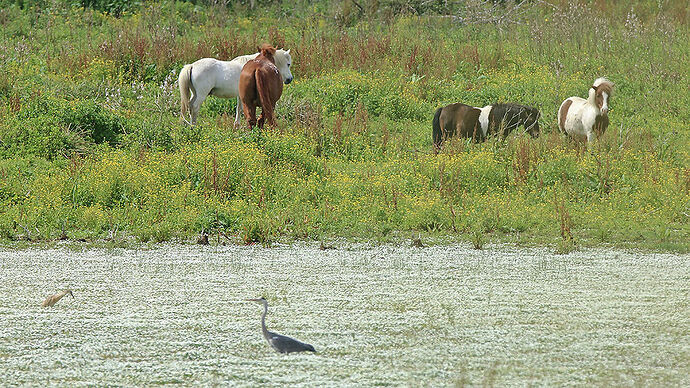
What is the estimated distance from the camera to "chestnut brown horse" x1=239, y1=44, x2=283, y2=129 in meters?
11.6

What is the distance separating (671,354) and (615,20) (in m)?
14.5

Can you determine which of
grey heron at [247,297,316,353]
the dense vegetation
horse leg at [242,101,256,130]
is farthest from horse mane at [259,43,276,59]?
grey heron at [247,297,316,353]

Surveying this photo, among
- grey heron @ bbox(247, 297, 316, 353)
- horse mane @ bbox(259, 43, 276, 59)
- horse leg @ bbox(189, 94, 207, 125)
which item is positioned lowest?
horse leg @ bbox(189, 94, 207, 125)

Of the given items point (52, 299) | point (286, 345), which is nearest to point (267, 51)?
point (52, 299)

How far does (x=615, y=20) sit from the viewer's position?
1839cm

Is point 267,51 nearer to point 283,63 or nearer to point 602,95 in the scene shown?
point 283,63

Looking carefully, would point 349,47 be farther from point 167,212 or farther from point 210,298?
point 210,298

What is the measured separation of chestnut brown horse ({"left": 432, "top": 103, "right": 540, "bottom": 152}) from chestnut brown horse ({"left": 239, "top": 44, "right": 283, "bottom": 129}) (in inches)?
75.3

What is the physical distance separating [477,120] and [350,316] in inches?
248

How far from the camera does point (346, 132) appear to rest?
12.5 metres

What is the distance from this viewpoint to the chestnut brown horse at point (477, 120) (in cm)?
1165

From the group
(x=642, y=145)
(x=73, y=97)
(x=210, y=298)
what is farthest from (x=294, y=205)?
(x=73, y=97)

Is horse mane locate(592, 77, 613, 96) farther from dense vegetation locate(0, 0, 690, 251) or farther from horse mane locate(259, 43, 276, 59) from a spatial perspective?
horse mane locate(259, 43, 276, 59)

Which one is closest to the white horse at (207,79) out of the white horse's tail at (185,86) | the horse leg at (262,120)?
the white horse's tail at (185,86)
